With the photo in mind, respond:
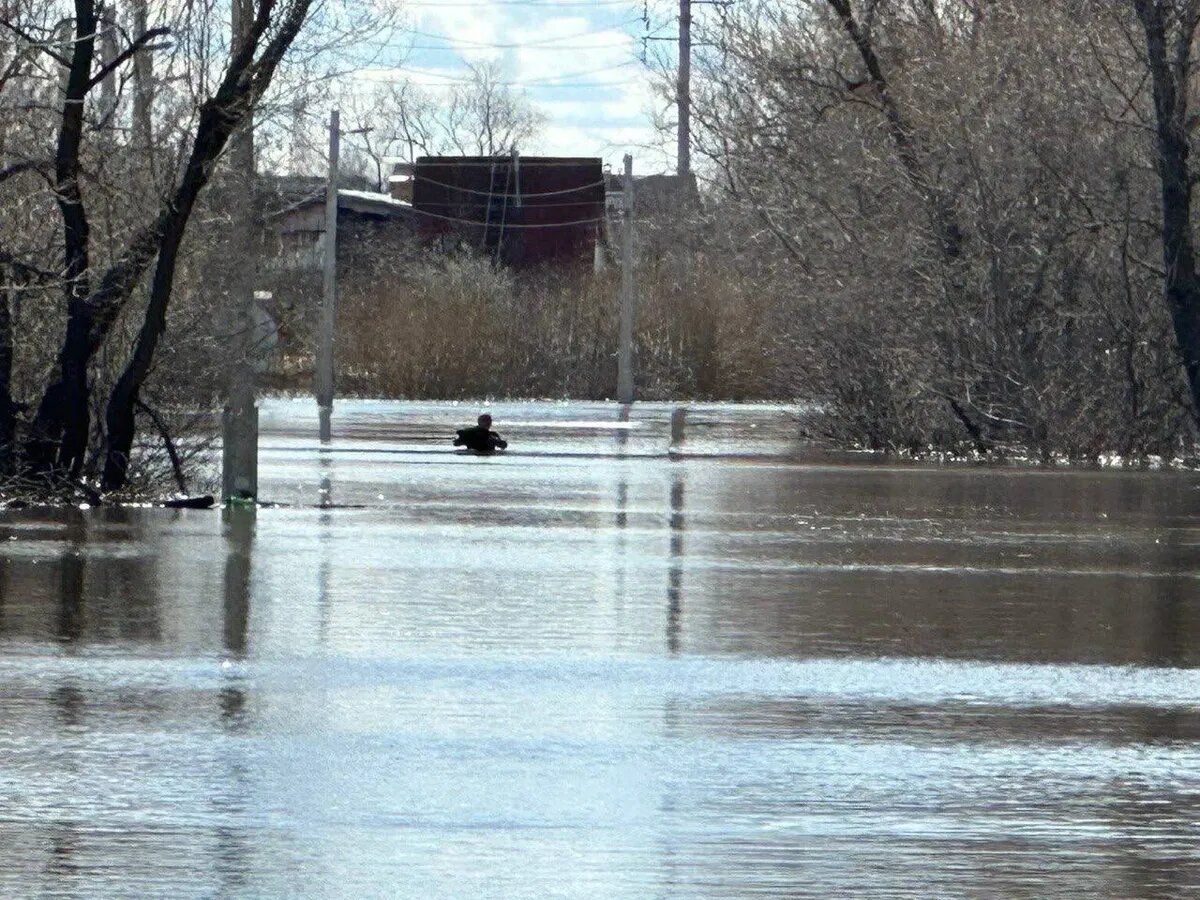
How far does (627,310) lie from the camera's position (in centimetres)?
5841

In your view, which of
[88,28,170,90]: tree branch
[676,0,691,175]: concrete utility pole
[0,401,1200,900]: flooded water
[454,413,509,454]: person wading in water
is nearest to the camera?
[0,401,1200,900]: flooded water

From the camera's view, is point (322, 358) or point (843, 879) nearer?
point (843, 879)

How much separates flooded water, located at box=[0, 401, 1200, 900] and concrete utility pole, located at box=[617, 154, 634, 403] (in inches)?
1540

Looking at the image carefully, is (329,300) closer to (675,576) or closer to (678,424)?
(678,424)

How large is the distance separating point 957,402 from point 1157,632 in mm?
18634

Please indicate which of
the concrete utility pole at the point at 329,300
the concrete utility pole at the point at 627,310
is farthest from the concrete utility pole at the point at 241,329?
the concrete utility pole at the point at 627,310

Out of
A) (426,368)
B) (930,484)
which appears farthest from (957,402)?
(426,368)

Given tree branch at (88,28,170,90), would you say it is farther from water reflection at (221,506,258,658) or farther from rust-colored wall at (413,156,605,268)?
rust-colored wall at (413,156,605,268)

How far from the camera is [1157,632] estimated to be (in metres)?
11.9

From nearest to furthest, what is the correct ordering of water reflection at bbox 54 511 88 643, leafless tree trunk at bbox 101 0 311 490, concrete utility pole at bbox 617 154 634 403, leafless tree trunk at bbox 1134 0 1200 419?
water reflection at bbox 54 511 88 643, leafless tree trunk at bbox 101 0 311 490, leafless tree trunk at bbox 1134 0 1200 419, concrete utility pole at bbox 617 154 634 403

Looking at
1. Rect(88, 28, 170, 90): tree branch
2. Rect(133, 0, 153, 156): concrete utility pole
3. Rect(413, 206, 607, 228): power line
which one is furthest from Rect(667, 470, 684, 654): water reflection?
Rect(413, 206, 607, 228): power line

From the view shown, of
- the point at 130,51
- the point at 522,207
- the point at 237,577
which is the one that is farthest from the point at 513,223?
the point at 237,577

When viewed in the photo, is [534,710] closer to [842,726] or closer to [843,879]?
[842,726]

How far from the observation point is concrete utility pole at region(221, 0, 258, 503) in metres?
19.0
